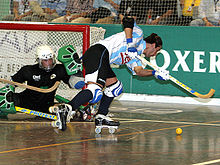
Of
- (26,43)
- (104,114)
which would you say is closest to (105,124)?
(104,114)

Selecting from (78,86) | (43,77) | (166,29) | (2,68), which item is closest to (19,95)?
(43,77)

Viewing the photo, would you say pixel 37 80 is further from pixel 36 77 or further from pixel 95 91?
pixel 95 91

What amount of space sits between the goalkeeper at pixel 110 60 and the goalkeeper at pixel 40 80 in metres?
0.91

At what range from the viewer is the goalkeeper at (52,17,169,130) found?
575cm

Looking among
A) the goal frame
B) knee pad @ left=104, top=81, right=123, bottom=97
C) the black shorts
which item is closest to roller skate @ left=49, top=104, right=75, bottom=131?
the black shorts

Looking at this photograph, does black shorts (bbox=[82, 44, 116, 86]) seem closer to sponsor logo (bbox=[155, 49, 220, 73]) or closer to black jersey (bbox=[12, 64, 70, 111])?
black jersey (bbox=[12, 64, 70, 111])

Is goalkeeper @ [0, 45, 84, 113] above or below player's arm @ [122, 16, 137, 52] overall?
below

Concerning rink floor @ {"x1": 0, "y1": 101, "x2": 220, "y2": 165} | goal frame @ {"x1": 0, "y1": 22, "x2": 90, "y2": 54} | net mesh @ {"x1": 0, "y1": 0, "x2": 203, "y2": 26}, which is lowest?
rink floor @ {"x1": 0, "y1": 101, "x2": 220, "y2": 165}

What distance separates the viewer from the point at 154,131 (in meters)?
6.27

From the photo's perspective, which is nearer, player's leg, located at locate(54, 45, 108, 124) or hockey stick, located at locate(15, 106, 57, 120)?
player's leg, located at locate(54, 45, 108, 124)

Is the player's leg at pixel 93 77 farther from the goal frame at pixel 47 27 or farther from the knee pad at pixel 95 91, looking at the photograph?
the goal frame at pixel 47 27

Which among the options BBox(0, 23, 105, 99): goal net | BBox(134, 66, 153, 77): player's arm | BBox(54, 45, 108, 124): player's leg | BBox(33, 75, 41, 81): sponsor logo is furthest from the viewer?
BBox(0, 23, 105, 99): goal net

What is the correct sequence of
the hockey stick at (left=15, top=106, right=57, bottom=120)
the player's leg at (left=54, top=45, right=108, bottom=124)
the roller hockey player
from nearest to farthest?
the player's leg at (left=54, top=45, right=108, bottom=124) < the hockey stick at (left=15, top=106, right=57, bottom=120) < the roller hockey player

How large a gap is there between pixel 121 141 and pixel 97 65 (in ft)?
3.15
